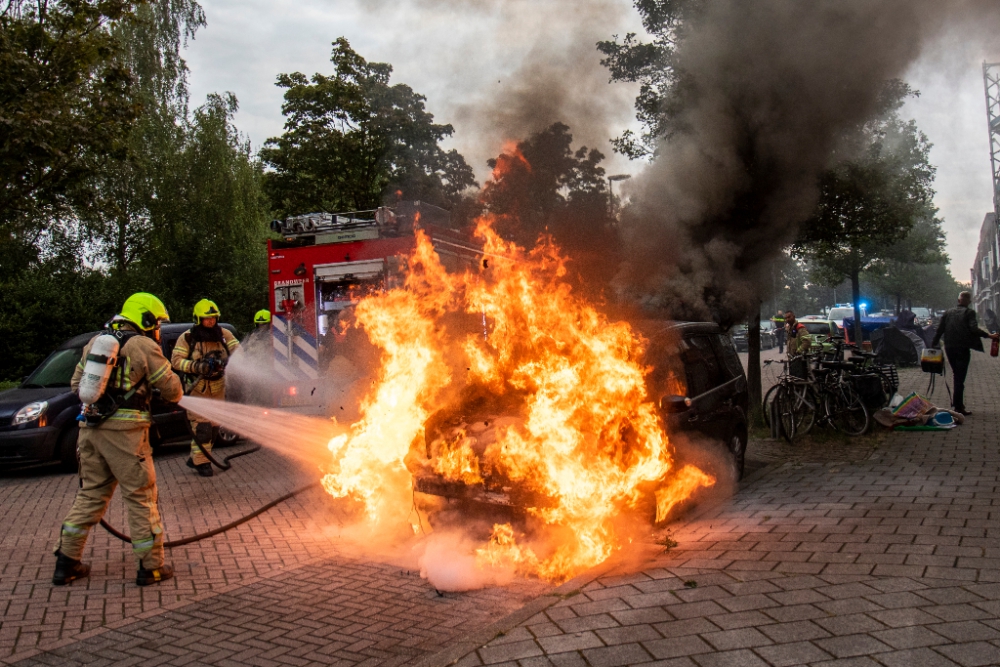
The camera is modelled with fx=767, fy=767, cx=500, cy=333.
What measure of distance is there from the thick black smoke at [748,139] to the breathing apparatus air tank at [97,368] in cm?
570

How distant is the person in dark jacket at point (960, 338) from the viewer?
11062 mm

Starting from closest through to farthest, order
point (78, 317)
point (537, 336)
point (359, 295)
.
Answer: point (537, 336) < point (359, 295) < point (78, 317)

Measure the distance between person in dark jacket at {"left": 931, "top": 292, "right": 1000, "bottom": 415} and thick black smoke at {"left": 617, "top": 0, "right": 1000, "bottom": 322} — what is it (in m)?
3.52

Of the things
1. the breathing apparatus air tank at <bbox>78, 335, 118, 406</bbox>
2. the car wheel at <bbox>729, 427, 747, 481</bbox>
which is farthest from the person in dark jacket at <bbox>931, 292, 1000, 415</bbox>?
the breathing apparatus air tank at <bbox>78, 335, 118, 406</bbox>

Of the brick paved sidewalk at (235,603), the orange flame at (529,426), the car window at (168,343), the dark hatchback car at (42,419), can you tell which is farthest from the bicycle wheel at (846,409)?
the car window at (168,343)

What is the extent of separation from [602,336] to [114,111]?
10751mm

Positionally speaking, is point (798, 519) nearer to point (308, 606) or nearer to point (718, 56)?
point (308, 606)

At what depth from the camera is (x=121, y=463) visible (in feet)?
17.3

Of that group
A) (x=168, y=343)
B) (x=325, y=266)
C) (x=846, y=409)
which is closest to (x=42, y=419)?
(x=168, y=343)

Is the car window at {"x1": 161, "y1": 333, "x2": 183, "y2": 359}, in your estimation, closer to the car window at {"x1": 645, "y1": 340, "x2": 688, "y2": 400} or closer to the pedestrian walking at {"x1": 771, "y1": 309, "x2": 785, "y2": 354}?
the car window at {"x1": 645, "y1": 340, "x2": 688, "y2": 400}

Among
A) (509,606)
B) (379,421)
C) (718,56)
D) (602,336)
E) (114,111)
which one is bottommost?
(509,606)

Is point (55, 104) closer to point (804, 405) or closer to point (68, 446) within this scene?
point (68, 446)

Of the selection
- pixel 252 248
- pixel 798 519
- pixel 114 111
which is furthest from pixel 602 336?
pixel 252 248

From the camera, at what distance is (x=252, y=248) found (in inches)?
953
